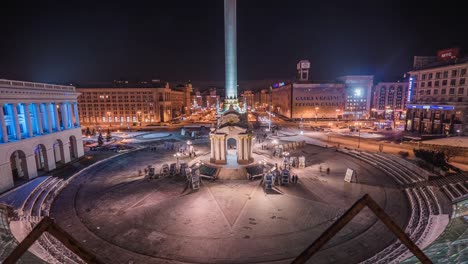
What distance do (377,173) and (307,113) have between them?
84.3 meters

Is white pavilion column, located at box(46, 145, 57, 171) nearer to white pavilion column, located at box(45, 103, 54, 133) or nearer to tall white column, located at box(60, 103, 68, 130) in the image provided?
white pavilion column, located at box(45, 103, 54, 133)

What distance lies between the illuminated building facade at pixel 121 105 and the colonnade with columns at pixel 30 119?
5513cm

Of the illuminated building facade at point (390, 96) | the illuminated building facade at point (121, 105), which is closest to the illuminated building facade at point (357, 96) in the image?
the illuminated building facade at point (390, 96)

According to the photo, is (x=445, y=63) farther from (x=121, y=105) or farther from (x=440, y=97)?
(x=121, y=105)

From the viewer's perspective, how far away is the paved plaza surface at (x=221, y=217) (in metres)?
17.2

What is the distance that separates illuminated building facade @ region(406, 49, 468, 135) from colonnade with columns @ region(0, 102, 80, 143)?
7864cm

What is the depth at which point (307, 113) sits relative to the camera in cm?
11506

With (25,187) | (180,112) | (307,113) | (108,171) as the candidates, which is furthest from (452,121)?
(180,112)

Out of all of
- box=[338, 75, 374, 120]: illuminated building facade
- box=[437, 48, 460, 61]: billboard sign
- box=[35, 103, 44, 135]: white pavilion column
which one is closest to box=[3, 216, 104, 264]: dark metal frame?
box=[35, 103, 44, 135]: white pavilion column

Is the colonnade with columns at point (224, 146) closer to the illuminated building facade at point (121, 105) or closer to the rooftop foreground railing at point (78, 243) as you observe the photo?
the rooftop foreground railing at point (78, 243)

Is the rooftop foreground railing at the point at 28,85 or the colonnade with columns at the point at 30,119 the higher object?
the rooftop foreground railing at the point at 28,85

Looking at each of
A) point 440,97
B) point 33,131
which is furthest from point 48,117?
point 440,97

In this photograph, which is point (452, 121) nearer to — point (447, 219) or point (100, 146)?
point (447, 219)

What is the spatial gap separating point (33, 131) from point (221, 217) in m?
32.7
